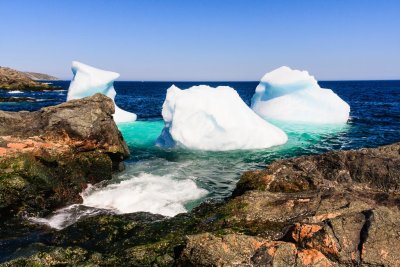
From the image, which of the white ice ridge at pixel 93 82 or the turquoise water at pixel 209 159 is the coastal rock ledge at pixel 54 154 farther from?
the white ice ridge at pixel 93 82

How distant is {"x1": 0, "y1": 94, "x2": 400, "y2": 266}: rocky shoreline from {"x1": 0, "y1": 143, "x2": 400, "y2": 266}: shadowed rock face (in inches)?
0.6

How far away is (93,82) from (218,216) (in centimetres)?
2470

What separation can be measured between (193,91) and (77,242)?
13.8 meters

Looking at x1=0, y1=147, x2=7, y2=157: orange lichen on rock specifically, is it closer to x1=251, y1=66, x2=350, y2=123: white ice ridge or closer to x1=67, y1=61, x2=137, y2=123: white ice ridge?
x1=67, y1=61, x2=137, y2=123: white ice ridge

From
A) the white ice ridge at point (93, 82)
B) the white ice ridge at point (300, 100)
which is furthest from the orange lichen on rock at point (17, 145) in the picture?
the white ice ridge at point (300, 100)

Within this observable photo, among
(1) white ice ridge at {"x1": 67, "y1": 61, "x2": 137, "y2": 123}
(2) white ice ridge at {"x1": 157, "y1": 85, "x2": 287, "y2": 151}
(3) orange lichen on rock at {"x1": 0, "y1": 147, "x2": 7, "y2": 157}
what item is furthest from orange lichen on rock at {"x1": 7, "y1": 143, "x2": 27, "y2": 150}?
(1) white ice ridge at {"x1": 67, "y1": 61, "x2": 137, "y2": 123}

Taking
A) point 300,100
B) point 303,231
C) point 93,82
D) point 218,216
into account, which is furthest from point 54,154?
point 300,100

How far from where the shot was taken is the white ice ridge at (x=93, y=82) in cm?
2902

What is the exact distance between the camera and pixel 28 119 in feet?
39.5

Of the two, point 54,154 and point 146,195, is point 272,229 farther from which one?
point 54,154

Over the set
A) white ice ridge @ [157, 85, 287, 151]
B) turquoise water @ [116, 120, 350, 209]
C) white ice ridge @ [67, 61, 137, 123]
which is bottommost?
turquoise water @ [116, 120, 350, 209]

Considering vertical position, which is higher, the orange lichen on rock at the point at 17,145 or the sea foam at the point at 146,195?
the orange lichen on rock at the point at 17,145

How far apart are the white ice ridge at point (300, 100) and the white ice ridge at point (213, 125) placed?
9.92 metres

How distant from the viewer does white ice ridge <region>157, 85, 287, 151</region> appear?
17891 millimetres
